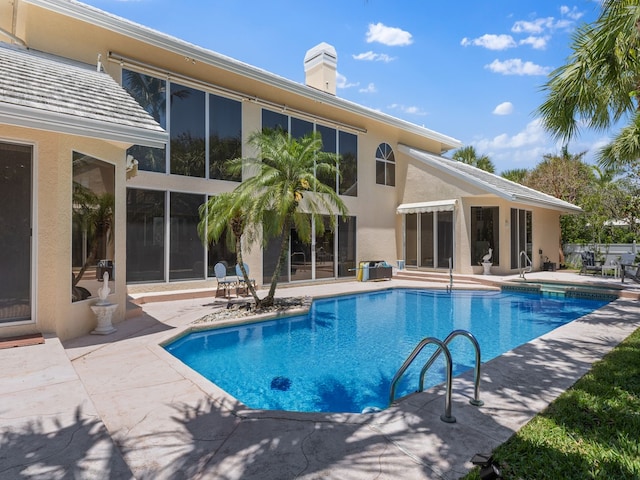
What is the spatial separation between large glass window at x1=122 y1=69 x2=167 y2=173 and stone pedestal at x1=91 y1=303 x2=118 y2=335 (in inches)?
345

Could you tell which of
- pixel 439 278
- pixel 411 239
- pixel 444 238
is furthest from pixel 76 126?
pixel 411 239

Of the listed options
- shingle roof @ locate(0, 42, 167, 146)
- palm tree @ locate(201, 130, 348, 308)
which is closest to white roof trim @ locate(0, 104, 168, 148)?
shingle roof @ locate(0, 42, 167, 146)

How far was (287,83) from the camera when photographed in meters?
21.9

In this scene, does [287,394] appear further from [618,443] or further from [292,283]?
[292,283]

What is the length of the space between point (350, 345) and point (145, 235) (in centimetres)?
1154

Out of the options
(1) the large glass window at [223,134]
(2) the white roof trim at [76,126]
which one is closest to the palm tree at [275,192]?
(1) the large glass window at [223,134]

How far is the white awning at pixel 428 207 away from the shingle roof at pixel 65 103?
21.3 metres

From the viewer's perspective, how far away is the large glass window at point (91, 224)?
10.5 meters

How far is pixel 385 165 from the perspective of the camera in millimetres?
30094

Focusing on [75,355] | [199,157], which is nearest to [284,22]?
[199,157]

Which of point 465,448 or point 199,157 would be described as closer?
point 465,448

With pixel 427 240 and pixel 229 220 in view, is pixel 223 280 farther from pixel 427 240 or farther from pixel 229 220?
pixel 427 240

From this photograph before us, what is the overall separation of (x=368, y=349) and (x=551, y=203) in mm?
23417

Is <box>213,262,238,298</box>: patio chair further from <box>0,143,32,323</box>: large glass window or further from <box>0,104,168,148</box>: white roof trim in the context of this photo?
<box>0,143,32,323</box>: large glass window
